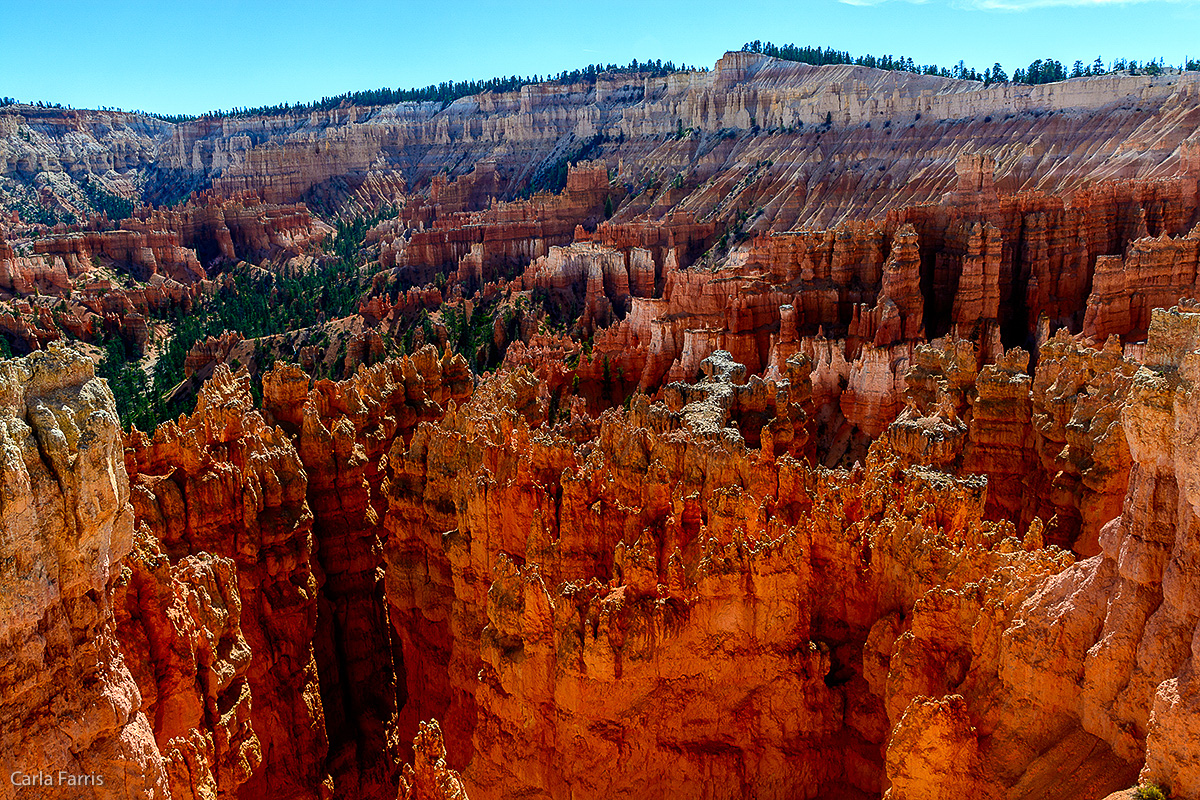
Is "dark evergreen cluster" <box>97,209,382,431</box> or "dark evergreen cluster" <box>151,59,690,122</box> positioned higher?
"dark evergreen cluster" <box>151,59,690,122</box>

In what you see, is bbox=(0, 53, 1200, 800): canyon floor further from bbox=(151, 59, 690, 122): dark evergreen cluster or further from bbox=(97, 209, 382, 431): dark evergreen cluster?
bbox=(151, 59, 690, 122): dark evergreen cluster

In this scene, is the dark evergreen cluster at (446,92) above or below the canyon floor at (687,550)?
above

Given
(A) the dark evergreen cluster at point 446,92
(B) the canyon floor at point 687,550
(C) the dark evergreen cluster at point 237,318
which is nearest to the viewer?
(B) the canyon floor at point 687,550

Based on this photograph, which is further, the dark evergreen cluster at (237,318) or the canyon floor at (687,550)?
the dark evergreen cluster at (237,318)

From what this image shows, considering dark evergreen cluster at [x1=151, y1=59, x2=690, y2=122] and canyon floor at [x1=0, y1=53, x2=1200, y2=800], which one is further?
dark evergreen cluster at [x1=151, y1=59, x2=690, y2=122]

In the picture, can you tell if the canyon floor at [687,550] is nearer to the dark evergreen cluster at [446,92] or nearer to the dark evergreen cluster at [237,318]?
the dark evergreen cluster at [237,318]

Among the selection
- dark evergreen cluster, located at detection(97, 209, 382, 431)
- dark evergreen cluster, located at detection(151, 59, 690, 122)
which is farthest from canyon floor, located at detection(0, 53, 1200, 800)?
dark evergreen cluster, located at detection(151, 59, 690, 122)

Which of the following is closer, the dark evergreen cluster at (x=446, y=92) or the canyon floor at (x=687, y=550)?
the canyon floor at (x=687, y=550)

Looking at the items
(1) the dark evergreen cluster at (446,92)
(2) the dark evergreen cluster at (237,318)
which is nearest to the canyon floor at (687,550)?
(2) the dark evergreen cluster at (237,318)

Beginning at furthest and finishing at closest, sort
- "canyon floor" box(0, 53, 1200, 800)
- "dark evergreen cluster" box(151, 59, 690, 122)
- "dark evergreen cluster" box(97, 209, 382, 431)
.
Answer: "dark evergreen cluster" box(151, 59, 690, 122)
"dark evergreen cluster" box(97, 209, 382, 431)
"canyon floor" box(0, 53, 1200, 800)

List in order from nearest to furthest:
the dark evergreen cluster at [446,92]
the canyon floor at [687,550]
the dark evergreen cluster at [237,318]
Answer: the canyon floor at [687,550], the dark evergreen cluster at [237,318], the dark evergreen cluster at [446,92]

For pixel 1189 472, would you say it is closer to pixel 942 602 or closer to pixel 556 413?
pixel 942 602
